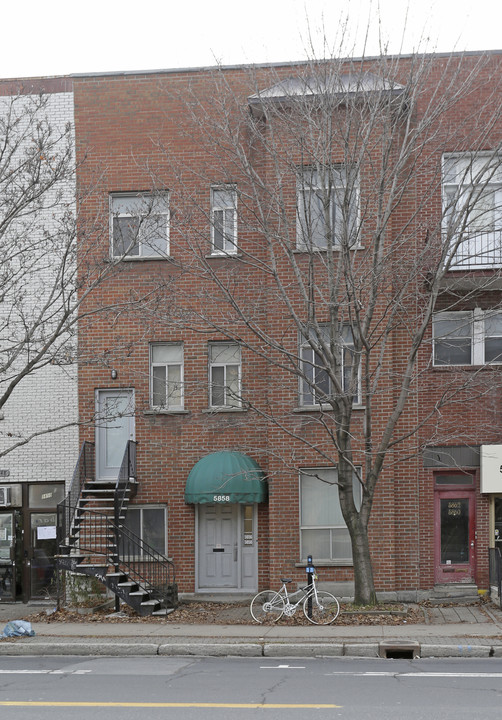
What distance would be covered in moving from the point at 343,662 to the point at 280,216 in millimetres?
7422

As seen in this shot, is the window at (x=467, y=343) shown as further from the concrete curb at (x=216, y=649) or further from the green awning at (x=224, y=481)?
the concrete curb at (x=216, y=649)

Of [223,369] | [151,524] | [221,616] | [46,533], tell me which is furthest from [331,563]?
[46,533]

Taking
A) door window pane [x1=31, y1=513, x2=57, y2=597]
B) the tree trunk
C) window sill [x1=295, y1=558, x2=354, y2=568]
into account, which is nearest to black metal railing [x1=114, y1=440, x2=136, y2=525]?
door window pane [x1=31, y1=513, x2=57, y2=597]

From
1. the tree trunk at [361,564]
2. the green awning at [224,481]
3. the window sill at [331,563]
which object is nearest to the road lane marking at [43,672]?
the tree trunk at [361,564]

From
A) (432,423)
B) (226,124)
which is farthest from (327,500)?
(226,124)

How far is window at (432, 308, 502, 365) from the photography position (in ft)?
60.3

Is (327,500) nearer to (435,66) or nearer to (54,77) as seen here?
(435,66)

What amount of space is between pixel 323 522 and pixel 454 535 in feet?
8.86

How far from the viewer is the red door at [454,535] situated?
18.3 metres

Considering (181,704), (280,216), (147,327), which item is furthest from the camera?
(147,327)

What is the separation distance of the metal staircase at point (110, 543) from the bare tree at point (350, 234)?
125 inches

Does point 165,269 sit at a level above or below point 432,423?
above

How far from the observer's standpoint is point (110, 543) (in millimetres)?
17906

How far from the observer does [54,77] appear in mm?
19656
